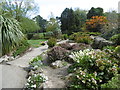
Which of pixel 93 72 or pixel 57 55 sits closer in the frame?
pixel 93 72

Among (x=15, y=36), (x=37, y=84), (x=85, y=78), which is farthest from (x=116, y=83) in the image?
(x=15, y=36)

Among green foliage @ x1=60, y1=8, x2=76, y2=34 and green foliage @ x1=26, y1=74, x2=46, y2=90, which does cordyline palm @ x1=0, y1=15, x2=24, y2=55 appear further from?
green foliage @ x1=60, y1=8, x2=76, y2=34

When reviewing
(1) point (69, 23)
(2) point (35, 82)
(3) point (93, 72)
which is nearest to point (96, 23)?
(1) point (69, 23)

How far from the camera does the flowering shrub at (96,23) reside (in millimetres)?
13501

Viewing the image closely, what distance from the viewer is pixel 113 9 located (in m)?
15.2

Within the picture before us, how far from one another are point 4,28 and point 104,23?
12056 millimetres

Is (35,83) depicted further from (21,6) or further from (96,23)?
(21,6)

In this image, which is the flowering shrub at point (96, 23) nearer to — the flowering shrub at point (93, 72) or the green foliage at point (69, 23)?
the green foliage at point (69, 23)

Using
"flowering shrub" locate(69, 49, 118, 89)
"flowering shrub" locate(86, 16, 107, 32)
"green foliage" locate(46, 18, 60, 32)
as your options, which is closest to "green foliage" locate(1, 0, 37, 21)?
"green foliage" locate(46, 18, 60, 32)

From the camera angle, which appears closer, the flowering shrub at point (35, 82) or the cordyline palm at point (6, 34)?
the flowering shrub at point (35, 82)

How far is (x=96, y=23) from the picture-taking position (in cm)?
1395

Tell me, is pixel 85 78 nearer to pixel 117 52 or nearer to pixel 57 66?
pixel 57 66

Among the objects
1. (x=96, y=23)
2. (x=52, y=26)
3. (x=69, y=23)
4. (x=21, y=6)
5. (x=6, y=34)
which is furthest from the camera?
(x=52, y=26)

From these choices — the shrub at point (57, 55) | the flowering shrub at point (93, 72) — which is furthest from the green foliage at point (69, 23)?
the flowering shrub at point (93, 72)
